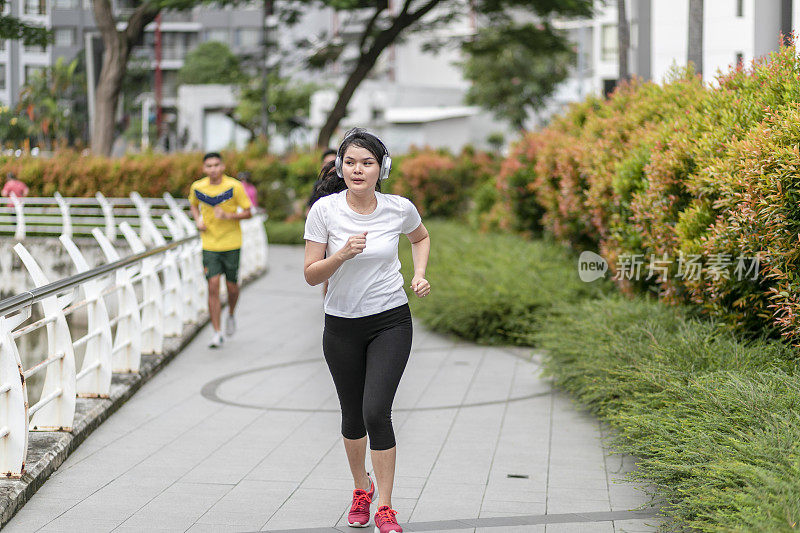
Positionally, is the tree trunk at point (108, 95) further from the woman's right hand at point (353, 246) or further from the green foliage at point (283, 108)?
the woman's right hand at point (353, 246)

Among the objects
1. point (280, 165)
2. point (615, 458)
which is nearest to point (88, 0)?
point (280, 165)

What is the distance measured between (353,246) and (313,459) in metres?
2.40

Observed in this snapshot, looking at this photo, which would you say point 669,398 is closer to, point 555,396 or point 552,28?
point 555,396

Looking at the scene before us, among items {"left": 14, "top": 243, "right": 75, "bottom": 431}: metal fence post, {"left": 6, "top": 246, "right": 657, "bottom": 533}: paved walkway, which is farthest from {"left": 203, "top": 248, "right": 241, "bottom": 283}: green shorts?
{"left": 14, "top": 243, "right": 75, "bottom": 431}: metal fence post

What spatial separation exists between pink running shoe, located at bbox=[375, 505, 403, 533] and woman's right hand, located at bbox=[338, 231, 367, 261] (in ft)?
3.81

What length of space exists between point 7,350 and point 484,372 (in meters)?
5.15

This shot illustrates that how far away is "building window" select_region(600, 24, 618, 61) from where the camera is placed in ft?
190

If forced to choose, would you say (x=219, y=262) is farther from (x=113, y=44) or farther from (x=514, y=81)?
(x=514, y=81)

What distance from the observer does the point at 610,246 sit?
11.1 m

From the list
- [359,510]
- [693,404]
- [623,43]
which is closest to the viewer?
[359,510]

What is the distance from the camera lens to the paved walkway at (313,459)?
17.8 ft

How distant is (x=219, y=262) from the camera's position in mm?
11070

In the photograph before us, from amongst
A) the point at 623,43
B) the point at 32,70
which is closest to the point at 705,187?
the point at 623,43

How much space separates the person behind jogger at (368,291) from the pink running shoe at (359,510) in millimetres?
221
